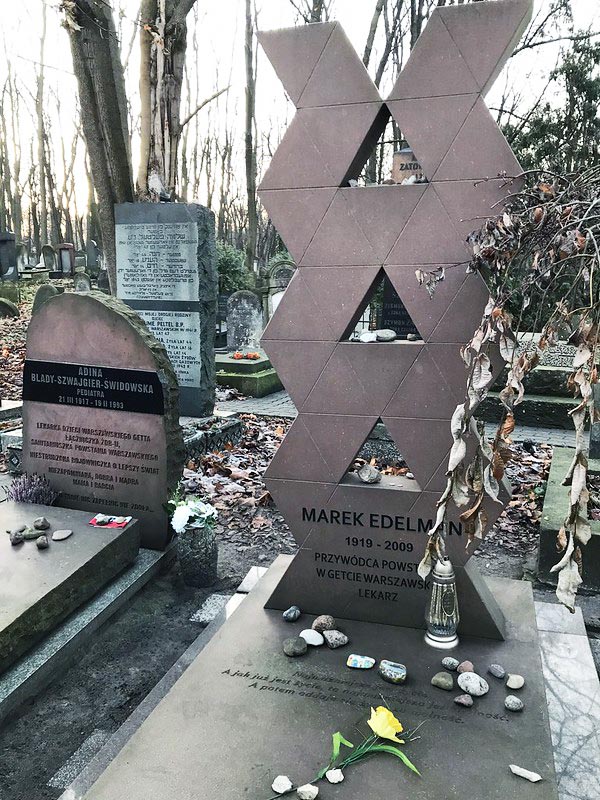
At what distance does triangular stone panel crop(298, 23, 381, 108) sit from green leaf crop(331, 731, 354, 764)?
7.50 feet

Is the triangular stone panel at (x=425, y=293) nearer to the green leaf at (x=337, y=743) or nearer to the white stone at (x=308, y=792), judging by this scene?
the green leaf at (x=337, y=743)

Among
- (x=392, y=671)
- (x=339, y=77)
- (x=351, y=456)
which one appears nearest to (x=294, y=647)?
(x=392, y=671)

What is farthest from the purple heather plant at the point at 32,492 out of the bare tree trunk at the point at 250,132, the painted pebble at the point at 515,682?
the bare tree trunk at the point at 250,132

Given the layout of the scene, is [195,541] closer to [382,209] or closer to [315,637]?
[315,637]

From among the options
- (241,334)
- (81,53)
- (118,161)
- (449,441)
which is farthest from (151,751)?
(241,334)

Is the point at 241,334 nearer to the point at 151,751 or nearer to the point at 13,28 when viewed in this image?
the point at 151,751

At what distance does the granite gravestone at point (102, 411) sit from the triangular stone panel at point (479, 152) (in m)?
2.39

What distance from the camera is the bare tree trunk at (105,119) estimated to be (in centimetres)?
765

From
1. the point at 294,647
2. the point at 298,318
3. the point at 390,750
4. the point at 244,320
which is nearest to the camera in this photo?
the point at 390,750

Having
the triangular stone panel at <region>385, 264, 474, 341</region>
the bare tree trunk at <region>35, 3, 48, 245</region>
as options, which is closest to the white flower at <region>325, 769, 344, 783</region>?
the triangular stone panel at <region>385, 264, 474, 341</region>

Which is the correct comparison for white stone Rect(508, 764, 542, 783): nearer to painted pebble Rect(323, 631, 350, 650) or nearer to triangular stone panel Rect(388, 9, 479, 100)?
painted pebble Rect(323, 631, 350, 650)

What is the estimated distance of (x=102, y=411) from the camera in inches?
170

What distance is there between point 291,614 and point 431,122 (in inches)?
82.1

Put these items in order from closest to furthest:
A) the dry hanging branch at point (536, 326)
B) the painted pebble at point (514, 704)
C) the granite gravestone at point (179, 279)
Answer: the dry hanging branch at point (536, 326), the painted pebble at point (514, 704), the granite gravestone at point (179, 279)
